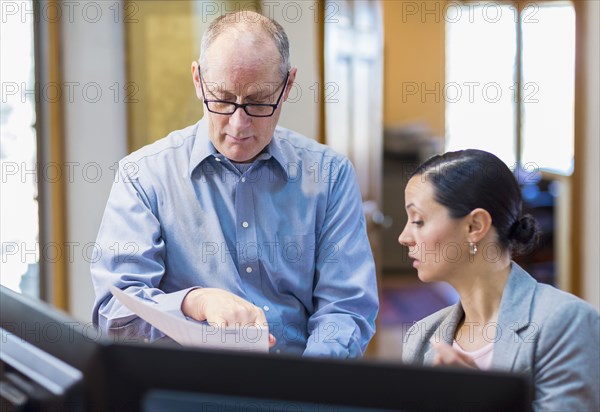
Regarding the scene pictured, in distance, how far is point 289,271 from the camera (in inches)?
71.6

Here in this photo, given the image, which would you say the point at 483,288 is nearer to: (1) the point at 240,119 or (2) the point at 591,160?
(1) the point at 240,119

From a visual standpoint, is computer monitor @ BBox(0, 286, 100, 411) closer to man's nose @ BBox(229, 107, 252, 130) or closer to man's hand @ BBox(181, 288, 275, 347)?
man's hand @ BBox(181, 288, 275, 347)

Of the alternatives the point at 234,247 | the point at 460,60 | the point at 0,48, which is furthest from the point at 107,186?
the point at 460,60

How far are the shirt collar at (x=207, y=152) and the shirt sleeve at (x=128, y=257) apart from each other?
0.12 meters

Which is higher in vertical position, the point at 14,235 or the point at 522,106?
the point at 522,106

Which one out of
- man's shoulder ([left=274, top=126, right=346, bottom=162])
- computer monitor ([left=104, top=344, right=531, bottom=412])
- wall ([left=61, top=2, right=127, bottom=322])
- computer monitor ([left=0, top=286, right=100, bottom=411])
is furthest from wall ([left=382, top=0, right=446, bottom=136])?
computer monitor ([left=104, top=344, right=531, bottom=412])

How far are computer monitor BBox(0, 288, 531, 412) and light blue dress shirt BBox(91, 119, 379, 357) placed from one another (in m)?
0.91

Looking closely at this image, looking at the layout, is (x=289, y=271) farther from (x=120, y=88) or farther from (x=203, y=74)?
(x=120, y=88)

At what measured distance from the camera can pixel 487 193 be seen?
1.48 m

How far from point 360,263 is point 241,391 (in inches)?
42.4

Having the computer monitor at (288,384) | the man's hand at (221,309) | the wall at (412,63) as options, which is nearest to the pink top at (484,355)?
the man's hand at (221,309)

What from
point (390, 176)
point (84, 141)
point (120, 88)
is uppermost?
point (120, 88)

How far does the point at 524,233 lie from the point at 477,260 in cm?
10

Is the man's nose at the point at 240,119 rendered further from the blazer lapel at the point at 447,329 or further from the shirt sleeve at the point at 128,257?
the blazer lapel at the point at 447,329
